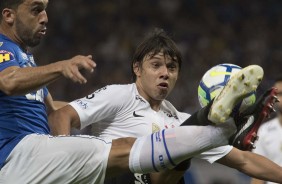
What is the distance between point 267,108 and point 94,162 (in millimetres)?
1010

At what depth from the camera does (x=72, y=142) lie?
4.03m

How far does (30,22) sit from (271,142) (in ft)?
9.92

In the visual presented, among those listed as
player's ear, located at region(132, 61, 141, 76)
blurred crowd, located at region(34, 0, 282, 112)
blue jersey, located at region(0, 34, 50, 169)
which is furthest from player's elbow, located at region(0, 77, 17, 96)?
blurred crowd, located at region(34, 0, 282, 112)

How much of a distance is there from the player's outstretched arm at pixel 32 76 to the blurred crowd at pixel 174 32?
6.91 meters

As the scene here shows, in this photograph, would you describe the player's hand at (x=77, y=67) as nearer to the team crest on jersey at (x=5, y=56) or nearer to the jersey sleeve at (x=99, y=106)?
the team crest on jersey at (x=5, y=56)

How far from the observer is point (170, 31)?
12.1 meters

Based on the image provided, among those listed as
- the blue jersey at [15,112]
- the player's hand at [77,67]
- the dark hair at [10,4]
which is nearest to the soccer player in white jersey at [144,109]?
the blue jersey at [15,112]

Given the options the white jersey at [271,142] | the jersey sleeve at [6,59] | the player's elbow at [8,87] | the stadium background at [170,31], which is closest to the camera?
the player's elbow at [8,87]

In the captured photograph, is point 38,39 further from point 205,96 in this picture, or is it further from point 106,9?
point 106,9

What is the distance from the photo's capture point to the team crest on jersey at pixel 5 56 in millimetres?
4109

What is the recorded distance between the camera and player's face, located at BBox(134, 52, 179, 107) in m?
4.90

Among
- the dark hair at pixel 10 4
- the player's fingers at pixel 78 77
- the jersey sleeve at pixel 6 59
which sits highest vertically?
the dark hair at pixel 10 4

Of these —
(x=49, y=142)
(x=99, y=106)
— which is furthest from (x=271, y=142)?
(x=49, y=142)

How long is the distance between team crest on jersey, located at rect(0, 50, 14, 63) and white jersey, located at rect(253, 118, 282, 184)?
3.20m
